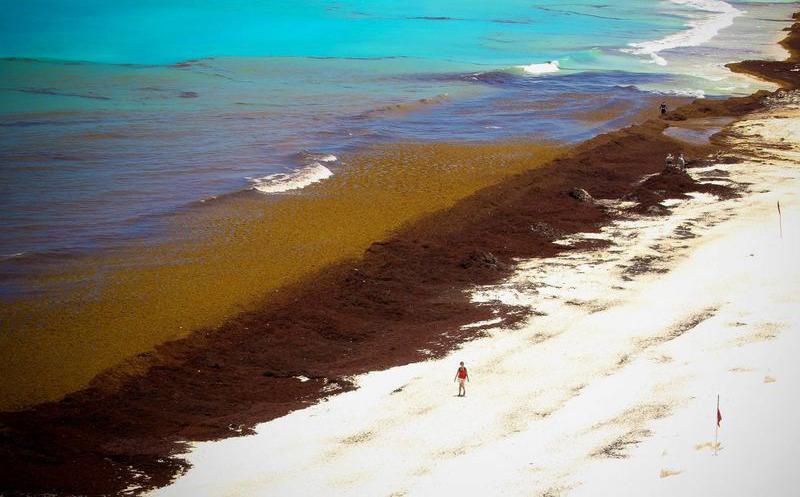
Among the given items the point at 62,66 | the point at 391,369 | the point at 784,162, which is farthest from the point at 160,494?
the point at 62,66

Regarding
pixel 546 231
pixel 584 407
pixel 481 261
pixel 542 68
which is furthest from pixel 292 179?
pixel 542 68

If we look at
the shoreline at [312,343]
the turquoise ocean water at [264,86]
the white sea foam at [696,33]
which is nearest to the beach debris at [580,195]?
the shoreline at [312,343]

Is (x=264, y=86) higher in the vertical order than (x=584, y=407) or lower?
higher

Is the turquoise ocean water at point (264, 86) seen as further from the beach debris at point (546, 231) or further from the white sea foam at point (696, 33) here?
the beach debris at point (546, 231)

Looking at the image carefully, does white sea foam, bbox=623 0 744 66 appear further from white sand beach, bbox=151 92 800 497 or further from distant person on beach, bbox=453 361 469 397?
distant person on beach, bbox=453 361 469 397

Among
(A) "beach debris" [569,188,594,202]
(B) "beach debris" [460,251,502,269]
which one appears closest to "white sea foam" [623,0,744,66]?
(A) "beach debris" [569,188,594,202]

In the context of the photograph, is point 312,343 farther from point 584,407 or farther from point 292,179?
point 292,179

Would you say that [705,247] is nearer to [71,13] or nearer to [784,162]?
[784,162]

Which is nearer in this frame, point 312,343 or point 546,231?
point 312,343
